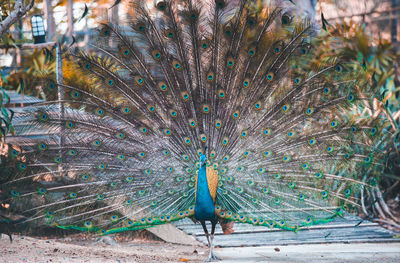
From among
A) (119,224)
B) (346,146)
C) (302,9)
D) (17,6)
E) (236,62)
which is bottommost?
(119,224)

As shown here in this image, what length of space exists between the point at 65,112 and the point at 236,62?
199 cm

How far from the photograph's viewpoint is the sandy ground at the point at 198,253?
197 inches

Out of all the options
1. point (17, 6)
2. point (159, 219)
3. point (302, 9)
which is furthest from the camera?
point (302, 9)

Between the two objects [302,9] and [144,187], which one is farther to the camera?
[302,9]

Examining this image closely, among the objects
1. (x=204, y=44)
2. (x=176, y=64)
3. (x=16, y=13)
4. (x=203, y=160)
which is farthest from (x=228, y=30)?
(x=16, y=13)

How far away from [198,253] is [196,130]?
1.73m

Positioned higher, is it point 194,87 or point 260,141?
point 194,87

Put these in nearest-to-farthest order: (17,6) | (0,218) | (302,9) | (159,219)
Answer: (17,6) < (0,218) < (159,219) < (302,9)

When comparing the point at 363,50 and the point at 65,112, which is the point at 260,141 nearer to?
the point at 65,112

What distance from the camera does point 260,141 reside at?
213 inches

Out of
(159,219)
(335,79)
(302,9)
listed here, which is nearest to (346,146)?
(335,79)

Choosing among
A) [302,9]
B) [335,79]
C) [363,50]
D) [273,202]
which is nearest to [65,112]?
[273,202]

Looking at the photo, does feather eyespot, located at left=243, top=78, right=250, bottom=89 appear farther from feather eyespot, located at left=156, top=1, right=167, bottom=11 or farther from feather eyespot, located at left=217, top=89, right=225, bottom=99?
feather eyespot, located at left=156, top=1, right=167, bottom=11

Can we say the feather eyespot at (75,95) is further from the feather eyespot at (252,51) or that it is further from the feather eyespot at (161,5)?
the feather eyespot at (252,51)
